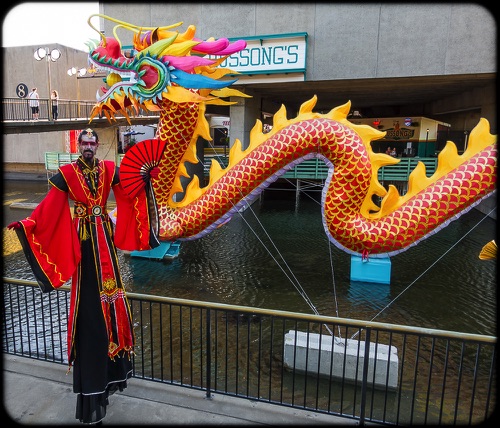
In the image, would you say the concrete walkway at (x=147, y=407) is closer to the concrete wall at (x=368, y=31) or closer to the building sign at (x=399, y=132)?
the concrete wall at (x=368, y=31)

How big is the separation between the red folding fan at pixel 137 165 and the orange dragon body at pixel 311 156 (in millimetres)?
2997

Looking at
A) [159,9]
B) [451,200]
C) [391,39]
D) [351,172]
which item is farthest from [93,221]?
[159,9]

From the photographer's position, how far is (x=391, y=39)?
10805 mm

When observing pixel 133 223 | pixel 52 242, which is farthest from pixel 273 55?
pixel 52 242

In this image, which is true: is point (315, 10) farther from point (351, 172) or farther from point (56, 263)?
point (56, 263)

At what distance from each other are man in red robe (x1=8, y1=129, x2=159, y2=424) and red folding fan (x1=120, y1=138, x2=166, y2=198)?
0.13 metres

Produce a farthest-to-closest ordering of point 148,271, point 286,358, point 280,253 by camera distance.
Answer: point 280,253, point 148,271, point 286,358

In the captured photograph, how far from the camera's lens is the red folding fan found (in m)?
3.27

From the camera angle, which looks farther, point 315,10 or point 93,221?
point 315,10

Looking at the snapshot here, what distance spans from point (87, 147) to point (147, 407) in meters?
2.16

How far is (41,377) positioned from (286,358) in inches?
98.3

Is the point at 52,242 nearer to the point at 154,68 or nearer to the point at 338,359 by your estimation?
the point at 338,359

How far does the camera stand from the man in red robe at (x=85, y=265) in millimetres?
2992

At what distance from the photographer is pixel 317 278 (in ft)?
26.1
